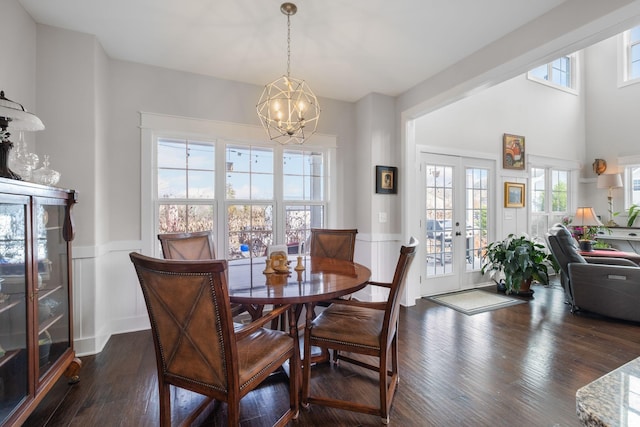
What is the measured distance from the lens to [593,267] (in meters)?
3.18

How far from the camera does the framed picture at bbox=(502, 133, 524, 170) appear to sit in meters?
4.62

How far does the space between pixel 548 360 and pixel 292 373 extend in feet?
7.00

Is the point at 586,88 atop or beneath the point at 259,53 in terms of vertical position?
atop

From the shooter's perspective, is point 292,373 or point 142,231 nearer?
point 292,373

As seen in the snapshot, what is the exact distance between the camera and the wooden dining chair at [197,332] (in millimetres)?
1210

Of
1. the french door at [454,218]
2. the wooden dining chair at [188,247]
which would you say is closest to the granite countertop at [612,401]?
the wooden dining chair at [188,247]

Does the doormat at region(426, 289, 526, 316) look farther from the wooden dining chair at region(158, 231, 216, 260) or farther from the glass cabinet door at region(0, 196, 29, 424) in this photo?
the glass cabinet door at region(0, 196, 29, 424)

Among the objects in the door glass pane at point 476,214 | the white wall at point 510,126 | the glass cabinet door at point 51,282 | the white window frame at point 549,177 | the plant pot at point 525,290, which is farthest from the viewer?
the white window frame at point 549,177

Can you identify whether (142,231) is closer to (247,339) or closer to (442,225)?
(247,339)

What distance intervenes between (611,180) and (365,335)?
19.7ft

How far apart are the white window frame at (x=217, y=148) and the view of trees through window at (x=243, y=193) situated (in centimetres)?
3

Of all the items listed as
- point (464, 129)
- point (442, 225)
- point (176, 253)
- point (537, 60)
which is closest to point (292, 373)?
point (176, 253)

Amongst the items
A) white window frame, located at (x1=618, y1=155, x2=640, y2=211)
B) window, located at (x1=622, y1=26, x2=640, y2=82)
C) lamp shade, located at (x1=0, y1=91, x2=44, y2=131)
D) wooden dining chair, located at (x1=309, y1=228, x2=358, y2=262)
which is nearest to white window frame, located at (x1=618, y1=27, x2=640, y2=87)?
window, located at (x1=622, y1=26, x2=640, y2=82)

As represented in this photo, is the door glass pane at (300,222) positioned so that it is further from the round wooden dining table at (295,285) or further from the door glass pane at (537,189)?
the door glass pane at (537,189)
